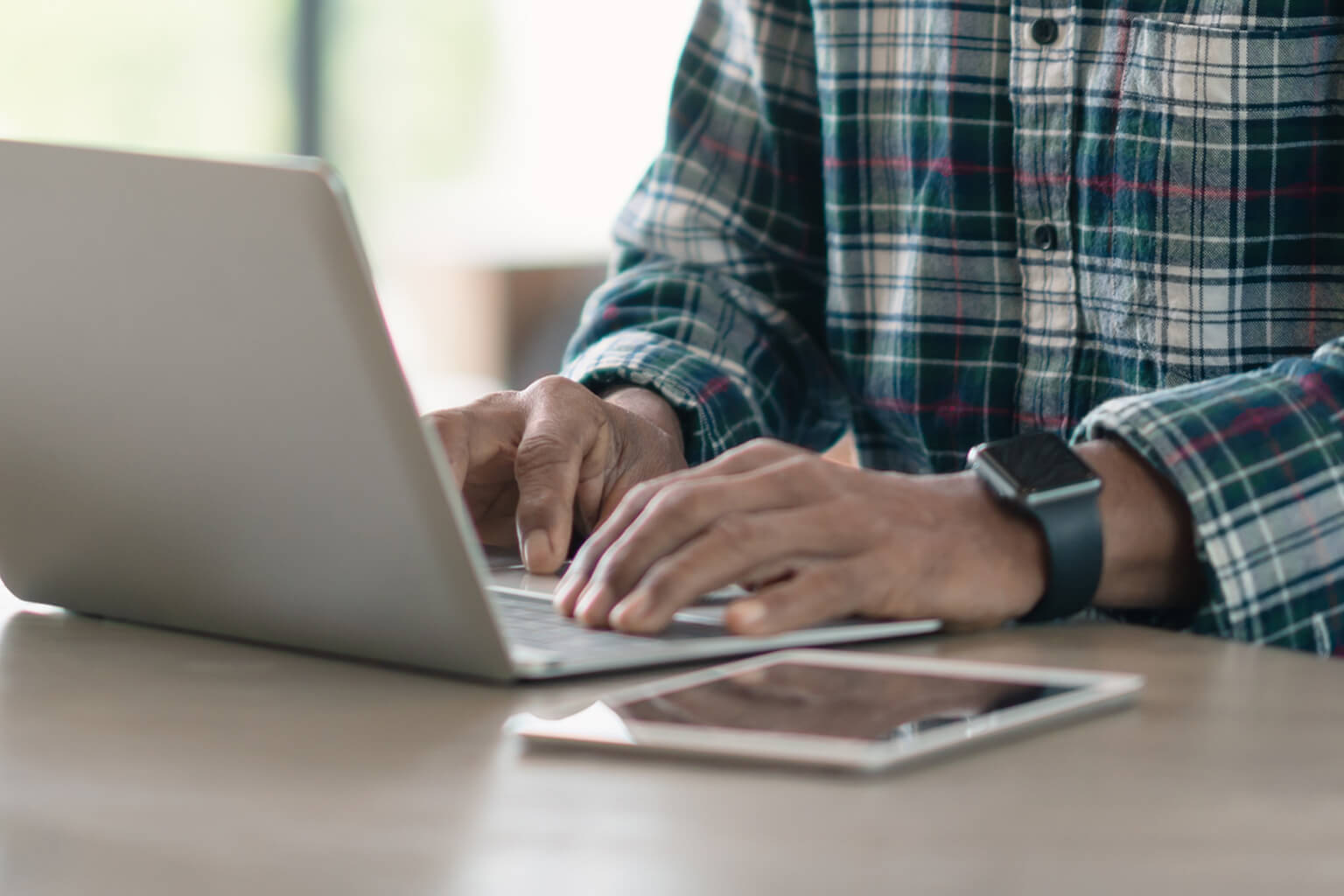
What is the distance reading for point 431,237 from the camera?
4.46 meters

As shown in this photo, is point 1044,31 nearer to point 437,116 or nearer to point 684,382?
point 684,382

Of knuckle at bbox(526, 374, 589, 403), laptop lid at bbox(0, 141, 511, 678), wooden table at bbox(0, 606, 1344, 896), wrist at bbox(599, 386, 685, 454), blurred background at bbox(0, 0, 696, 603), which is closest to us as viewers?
wooden table at bbox(0, 606, 1344, 896)

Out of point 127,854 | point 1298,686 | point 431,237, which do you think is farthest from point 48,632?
point 431,237

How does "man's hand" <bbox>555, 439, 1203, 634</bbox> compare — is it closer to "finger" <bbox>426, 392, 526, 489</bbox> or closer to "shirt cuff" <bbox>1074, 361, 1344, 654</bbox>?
"shirt cuff" <bbox>1074, 361, 1344, 654</bbox>

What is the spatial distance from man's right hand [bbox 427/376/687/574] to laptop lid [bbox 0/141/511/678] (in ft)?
0.64

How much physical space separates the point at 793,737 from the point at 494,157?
166 inches

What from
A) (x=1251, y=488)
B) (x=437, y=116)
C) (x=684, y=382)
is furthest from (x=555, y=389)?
(x=437, y=116)

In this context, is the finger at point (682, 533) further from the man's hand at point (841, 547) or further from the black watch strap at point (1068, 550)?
the black watch strap at point (1068, 550)

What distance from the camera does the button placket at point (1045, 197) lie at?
3.54 feet

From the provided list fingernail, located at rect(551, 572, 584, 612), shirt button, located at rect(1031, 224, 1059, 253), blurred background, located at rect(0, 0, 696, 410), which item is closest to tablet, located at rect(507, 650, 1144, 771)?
fingernail, located at rect(551, 572, 584, 612)

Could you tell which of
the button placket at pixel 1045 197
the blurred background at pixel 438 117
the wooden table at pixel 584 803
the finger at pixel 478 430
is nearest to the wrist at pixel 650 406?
the finger at pixel 478 430

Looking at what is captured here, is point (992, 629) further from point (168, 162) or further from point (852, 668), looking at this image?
point (168, 162)

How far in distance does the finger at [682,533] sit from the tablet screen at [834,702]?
0.30 feet

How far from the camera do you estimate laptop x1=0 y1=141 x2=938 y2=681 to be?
0.52m
